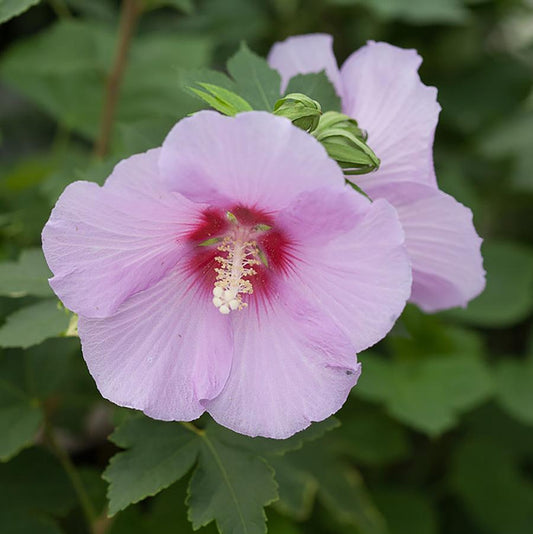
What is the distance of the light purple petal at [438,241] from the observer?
0.94m

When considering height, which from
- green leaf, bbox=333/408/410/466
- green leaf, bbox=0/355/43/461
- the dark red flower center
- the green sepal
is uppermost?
the green sepal

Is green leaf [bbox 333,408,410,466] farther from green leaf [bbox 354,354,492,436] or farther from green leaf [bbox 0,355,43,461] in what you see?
green leaf [bbox 0,355,43,461]

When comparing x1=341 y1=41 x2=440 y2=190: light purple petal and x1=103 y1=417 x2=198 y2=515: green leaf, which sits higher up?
x1=341 y1=41 x2=440 y2=190: light purple petal

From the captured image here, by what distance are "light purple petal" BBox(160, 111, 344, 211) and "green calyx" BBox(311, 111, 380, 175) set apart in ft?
0.35

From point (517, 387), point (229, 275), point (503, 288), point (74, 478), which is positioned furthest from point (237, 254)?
point (503, 288)

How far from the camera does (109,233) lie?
31.5 inches

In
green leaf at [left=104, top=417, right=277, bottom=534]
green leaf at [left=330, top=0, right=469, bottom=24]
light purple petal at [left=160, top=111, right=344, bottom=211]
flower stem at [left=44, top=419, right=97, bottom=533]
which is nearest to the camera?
light purple petal at [left=160, top=111, right=344, bottom=211]

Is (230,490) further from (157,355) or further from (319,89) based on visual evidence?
(319,89)

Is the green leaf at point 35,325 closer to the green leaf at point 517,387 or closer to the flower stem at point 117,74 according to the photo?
the flower stem at point 117,74

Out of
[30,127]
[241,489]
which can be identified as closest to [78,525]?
[241,489]

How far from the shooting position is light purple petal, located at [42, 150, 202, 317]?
77 cm

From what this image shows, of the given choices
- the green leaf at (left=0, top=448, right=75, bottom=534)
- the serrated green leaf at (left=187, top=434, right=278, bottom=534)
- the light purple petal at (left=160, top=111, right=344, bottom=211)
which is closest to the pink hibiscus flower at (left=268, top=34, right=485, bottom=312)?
the light purple petal at (left=160, top=111, right=344, bottom=211)

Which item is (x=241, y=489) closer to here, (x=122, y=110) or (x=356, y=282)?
(x=356, y=282)

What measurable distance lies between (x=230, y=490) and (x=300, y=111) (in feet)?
1.56
